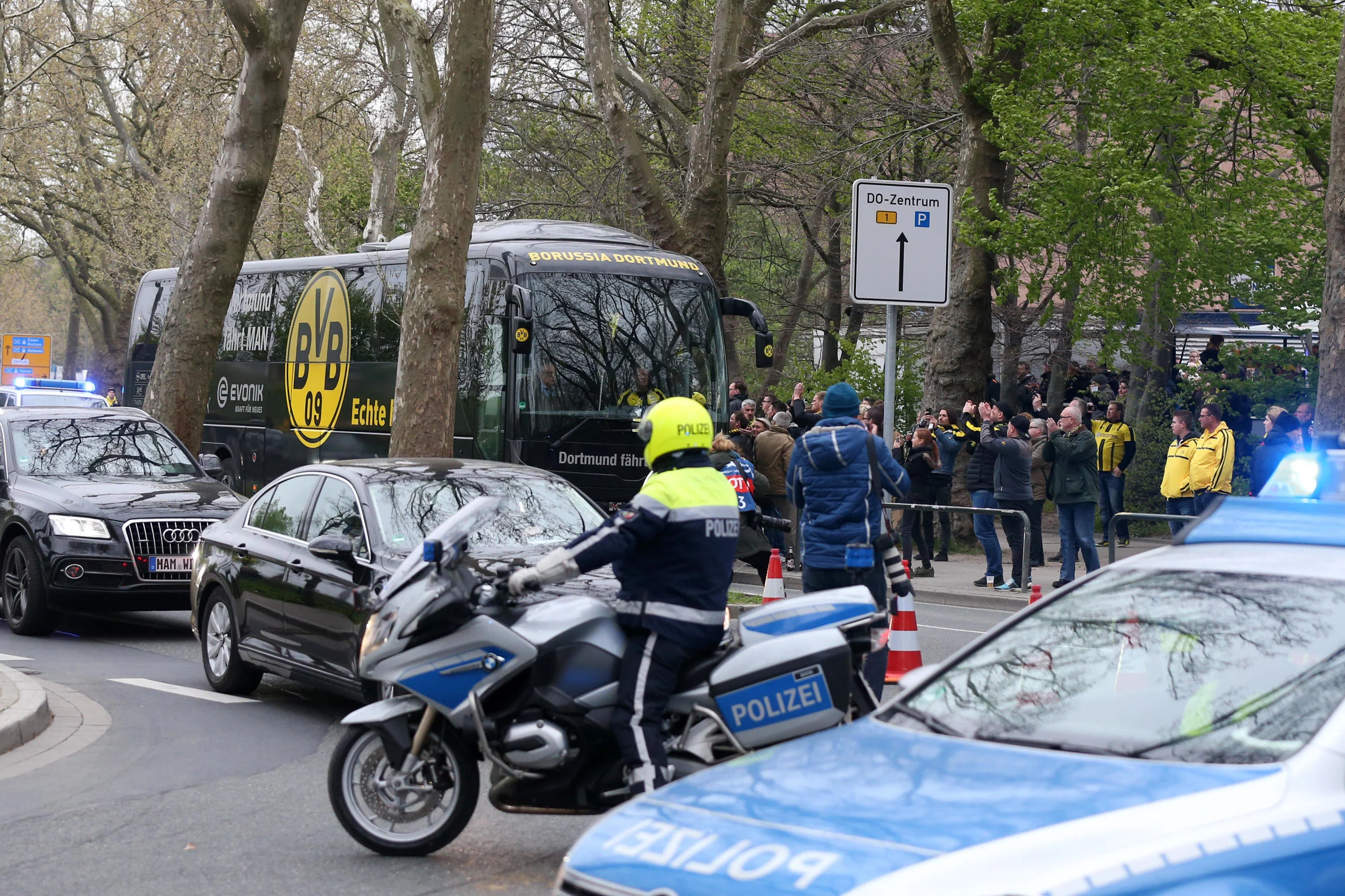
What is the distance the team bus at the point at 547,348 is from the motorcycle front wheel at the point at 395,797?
32.7 ft

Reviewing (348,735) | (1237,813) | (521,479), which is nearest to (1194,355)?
(521,479)

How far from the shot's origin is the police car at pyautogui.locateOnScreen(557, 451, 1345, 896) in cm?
303

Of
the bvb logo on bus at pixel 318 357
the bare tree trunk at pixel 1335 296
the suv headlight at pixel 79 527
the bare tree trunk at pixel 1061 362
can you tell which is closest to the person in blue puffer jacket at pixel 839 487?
the bare tree trunk at pixel 1335 296

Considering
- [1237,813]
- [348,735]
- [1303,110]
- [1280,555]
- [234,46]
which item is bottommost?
[348,735]

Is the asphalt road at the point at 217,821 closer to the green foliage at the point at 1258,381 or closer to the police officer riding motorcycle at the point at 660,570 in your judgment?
the police officer riding motorcycle at the point at 660,570

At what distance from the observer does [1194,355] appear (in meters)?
25.3

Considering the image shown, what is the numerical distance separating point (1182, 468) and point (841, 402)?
925 centimetres

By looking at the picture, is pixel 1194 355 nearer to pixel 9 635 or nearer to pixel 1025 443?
pixel 1025 443

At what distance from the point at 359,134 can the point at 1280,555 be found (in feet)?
112

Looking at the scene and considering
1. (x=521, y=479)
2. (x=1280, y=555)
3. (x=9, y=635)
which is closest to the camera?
(x=1280, y=555)

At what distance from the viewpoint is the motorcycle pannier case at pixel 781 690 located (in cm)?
556

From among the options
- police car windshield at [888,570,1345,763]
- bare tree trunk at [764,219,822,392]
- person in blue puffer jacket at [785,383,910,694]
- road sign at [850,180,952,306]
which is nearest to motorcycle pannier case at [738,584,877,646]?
police car windshield at [888,570,1345,763]

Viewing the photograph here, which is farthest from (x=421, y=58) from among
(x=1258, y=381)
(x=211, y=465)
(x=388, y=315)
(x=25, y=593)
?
(x=1258, y=381)

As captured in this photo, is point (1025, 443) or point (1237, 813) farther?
point (1025, 443)
